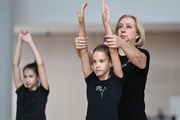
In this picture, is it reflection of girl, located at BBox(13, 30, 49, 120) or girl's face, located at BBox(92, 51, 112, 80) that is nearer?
girl's face, located at BBox(92, 51, 112, 80)

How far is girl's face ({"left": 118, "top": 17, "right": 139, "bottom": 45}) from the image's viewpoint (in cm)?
221

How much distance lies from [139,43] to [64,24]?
2.14m

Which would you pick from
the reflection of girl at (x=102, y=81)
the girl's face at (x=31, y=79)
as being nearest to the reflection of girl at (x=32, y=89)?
the girl's face at (x=31, y=79)

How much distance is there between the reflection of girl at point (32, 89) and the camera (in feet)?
9.93

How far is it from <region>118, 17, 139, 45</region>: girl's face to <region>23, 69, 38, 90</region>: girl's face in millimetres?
1137

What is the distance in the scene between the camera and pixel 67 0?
4129 millimetres

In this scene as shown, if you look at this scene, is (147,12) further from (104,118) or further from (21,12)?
(104,118)

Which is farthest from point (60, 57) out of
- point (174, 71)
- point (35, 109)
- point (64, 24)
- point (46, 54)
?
point (35, 109)

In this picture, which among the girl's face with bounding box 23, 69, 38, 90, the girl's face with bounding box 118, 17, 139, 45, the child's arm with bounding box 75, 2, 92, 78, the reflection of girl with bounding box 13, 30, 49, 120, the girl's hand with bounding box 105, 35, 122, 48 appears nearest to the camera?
the girl's hand with bounding box 105, 35, 122, 48

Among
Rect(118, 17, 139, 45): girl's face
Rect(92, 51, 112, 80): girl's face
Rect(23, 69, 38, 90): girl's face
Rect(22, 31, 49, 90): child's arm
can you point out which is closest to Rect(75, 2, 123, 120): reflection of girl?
Rect(92, 51, 112, 80): girl's face

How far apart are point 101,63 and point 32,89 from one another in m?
1.14

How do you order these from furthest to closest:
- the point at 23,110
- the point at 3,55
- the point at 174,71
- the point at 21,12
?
the point at 174,71
the point at 21,12
the point at 3,55
the point at 23,110

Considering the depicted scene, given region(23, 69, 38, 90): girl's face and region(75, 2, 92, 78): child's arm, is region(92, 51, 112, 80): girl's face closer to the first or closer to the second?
region(75, 2, 92, 78): child's arm

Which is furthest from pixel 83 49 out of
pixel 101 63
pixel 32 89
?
pixel 32 89
